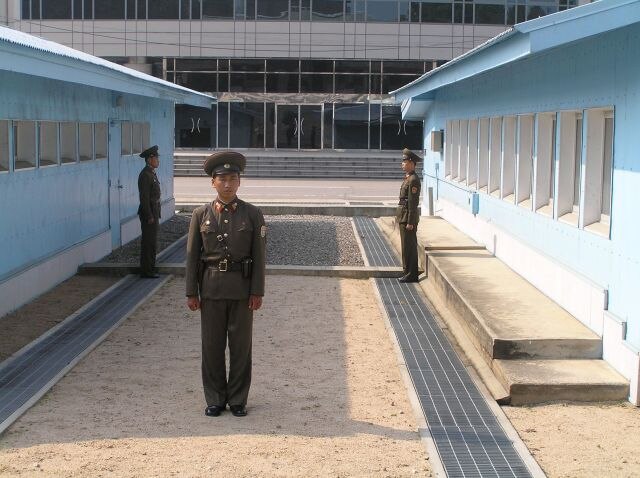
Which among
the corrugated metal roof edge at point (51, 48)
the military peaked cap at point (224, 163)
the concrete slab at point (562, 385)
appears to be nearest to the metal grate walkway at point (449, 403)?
the concrete slab at point (562, 385)

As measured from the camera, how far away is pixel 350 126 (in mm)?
46062

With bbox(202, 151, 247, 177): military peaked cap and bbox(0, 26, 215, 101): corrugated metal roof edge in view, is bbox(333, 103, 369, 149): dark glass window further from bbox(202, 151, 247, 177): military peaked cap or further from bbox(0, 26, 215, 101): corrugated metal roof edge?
bbox(202, 151, 247, 177): military peaked cap

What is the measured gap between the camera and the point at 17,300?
39.6 feet

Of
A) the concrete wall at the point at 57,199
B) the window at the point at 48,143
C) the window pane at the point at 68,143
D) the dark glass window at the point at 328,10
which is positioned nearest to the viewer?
the concrete wall at the point at 57,199

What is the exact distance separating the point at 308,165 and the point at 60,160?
89.4 feet

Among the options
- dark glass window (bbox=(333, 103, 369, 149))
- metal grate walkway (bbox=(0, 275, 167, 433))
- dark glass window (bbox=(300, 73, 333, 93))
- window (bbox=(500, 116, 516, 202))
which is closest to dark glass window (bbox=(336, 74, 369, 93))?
dark glass window (bbox=(300, 73, 333, 93))

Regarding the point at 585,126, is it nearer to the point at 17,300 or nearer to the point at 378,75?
the point at 17,300

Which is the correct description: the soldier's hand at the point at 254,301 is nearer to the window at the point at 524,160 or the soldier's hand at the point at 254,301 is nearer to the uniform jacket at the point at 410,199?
the uniform jacket at the point at 410,199

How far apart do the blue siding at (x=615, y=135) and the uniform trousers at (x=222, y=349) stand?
3.01 meters

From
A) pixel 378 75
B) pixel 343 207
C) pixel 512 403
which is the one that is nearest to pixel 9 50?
pixel 512 403

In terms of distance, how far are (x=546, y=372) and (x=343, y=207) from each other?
1623 cm

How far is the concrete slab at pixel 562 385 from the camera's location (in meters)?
8.28

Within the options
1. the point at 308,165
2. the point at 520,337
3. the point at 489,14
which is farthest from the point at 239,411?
the point at 489,14

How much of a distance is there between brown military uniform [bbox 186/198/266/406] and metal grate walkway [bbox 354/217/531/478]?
4.86ft
